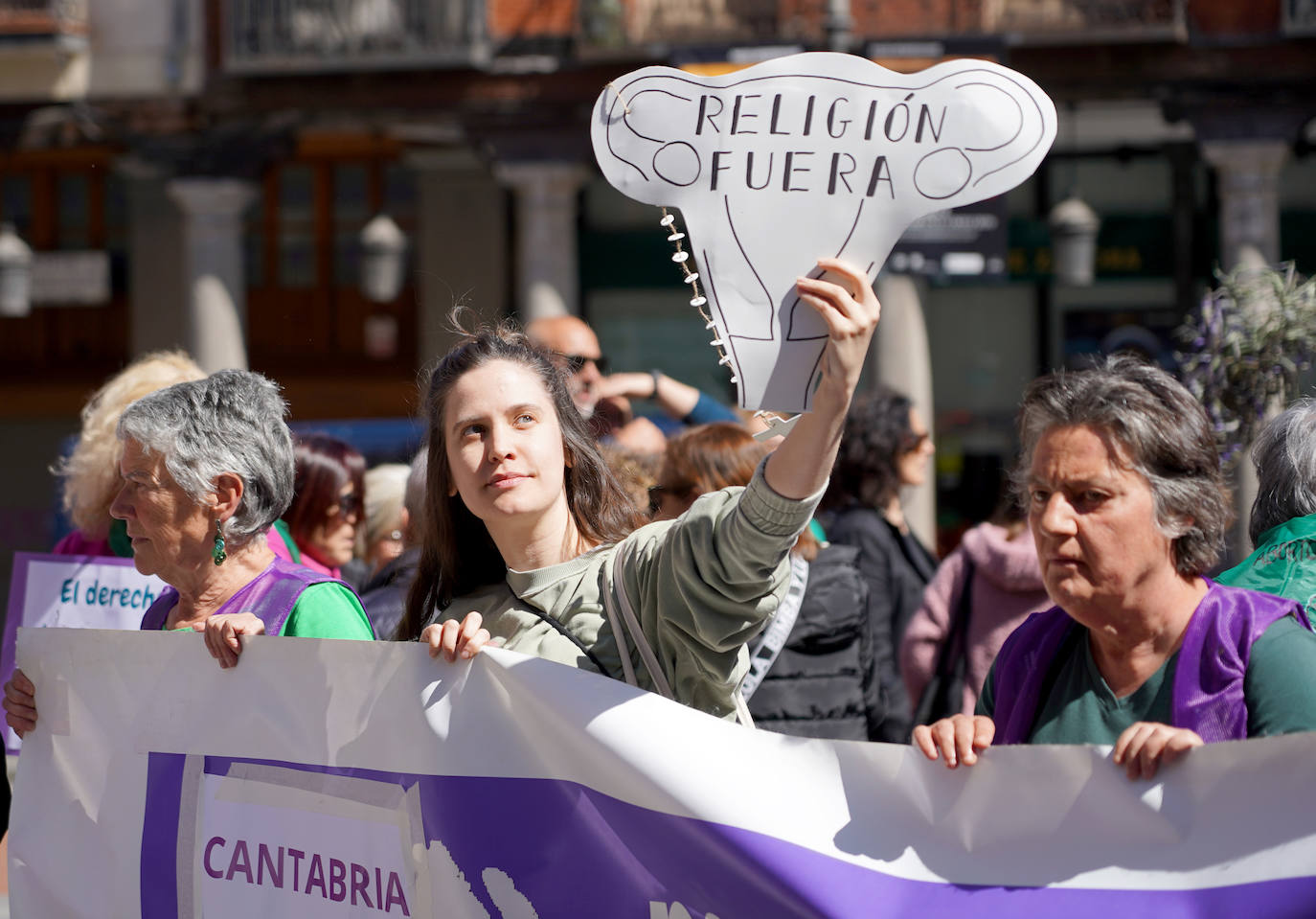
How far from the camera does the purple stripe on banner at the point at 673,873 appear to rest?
188cm

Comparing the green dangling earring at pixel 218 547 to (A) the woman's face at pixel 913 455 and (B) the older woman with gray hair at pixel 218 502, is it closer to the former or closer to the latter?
(B) the older woman with gray hair at pixel 218 502

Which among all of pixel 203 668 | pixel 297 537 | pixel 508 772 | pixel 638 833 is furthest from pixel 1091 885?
pixel 297 537

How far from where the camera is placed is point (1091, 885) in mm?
1901

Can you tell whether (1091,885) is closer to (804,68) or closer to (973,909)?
(973,909)

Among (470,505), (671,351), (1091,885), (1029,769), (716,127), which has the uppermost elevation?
(716,127)

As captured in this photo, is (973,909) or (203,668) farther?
(203,668)

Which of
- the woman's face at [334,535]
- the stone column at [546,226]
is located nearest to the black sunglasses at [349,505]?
the woman's face at [334,535]

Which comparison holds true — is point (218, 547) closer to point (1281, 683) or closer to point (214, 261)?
point (1281, 683)

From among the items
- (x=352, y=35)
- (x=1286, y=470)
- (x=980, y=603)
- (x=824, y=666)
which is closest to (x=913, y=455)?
(x=980, y=603)

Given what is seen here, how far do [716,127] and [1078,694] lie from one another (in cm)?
93

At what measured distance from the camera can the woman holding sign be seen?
1897 millimetres

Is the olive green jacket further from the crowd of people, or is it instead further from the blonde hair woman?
the blonde hair woman

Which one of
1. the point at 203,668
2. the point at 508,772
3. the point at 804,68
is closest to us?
the point at 804,68

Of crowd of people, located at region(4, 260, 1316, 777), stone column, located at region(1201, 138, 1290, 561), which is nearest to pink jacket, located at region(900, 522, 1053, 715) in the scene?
crowd of people, located at region(4, 260, 1316, 777)
